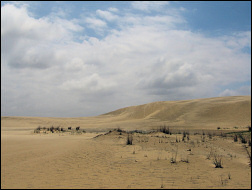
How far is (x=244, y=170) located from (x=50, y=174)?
6.21m

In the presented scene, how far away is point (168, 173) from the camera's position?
22.8 feet

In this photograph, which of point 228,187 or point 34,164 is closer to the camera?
point 228,187

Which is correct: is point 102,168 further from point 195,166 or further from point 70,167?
point 195,166

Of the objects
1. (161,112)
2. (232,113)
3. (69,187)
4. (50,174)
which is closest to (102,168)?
(50,174)

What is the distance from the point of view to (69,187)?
5.48 meters

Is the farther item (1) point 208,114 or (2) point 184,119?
(1) point 208,114

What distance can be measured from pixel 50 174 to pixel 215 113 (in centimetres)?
4618

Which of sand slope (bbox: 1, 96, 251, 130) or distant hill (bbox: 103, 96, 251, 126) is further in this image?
distant hill (bbox: 103, 96, 251, 126)

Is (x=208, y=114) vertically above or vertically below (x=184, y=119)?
above

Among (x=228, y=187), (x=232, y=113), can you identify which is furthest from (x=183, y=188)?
(x=232, y=113)

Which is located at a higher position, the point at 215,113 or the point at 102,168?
the point at 215,113

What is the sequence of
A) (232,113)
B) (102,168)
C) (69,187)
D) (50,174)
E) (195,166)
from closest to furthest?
1. (69,187)
2. (50,174)
3. (102,168)
4. (195,166)
5. (232,113)

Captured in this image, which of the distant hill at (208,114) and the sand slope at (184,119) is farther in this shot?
the distant hill at (208,114)

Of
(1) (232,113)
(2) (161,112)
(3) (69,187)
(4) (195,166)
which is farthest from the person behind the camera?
(2) (161,112)
